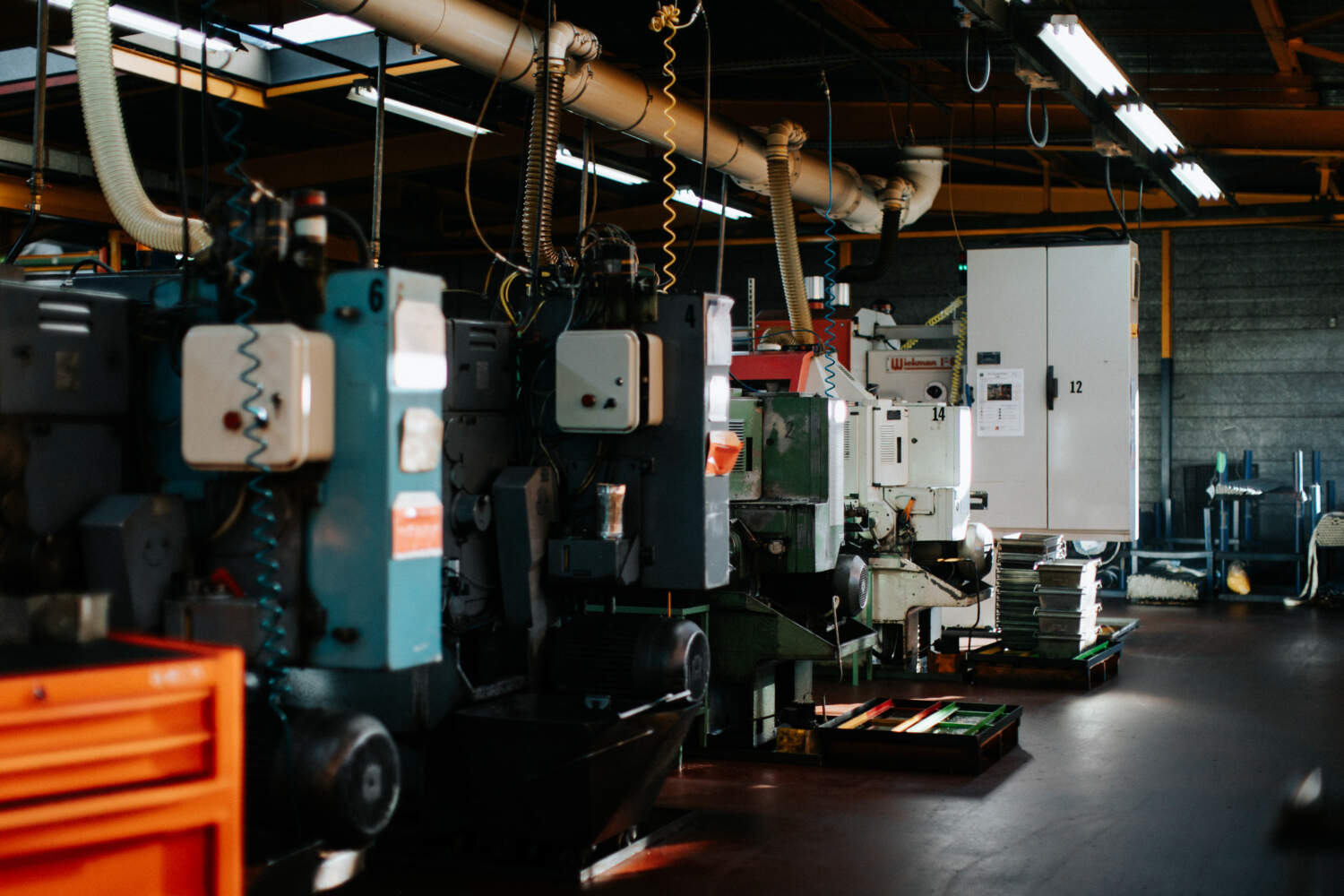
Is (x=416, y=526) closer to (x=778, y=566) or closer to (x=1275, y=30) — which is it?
(x=778, y=566)

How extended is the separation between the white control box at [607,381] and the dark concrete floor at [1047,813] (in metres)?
1.49

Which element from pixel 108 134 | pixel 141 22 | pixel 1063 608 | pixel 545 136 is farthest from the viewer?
pixel 1063 608

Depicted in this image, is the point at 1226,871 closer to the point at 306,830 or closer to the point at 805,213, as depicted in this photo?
the point at 306,830

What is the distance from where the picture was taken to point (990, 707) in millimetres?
6711

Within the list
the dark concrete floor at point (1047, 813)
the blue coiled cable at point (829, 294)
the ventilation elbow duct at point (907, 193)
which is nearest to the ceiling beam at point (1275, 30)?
the ventilation elbow duct at point (907, 193)

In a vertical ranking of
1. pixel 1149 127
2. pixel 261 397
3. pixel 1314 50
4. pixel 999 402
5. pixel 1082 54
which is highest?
pixel 1314 50

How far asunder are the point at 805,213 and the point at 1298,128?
6029 millimetres

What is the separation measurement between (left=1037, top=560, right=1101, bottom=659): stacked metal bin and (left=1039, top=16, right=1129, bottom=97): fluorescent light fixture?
2.93 meters

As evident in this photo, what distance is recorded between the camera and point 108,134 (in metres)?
3.76

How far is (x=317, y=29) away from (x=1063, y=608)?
5479 mm

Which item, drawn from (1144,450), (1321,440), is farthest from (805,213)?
(1321,440)

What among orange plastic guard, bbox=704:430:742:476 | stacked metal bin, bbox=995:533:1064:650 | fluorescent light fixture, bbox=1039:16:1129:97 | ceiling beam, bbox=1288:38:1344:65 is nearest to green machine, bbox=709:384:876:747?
orange plastic guard, bbox=704:430:742:476

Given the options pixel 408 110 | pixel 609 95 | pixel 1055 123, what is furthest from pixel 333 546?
pixel 1055 123

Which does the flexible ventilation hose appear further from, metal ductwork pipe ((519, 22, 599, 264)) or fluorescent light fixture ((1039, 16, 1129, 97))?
fluorescent light fixture ((1039, 16, 1129, 97))
